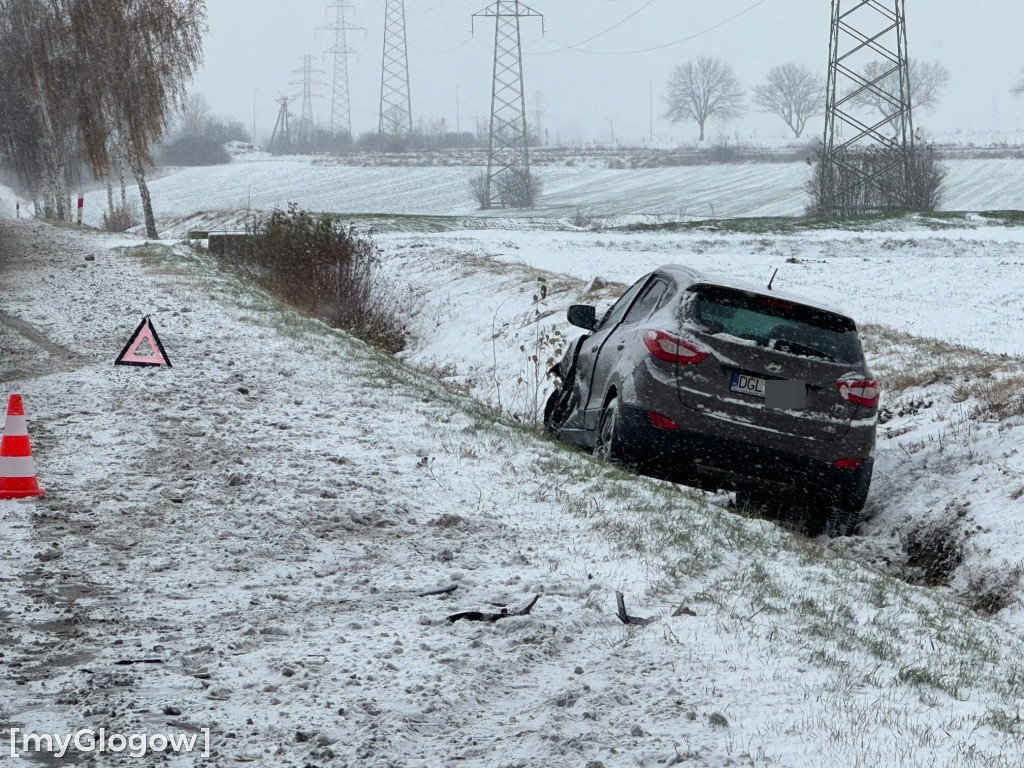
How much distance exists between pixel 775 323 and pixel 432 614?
11.9ft

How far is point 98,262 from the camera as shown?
2275 cm

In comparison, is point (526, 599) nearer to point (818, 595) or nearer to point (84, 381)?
point (818, 595)

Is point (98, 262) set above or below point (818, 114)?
below

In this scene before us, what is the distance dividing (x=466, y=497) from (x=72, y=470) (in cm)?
241

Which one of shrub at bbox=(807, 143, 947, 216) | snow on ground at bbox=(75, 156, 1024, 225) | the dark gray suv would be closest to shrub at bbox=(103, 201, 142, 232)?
snow on ground at bbox=(75, 156, 1024, 225)

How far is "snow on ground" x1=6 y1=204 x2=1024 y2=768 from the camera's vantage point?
362 centimetres

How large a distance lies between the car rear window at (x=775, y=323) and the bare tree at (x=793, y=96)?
12399 centimetres

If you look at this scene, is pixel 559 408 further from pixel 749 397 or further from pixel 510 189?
pixel 510 189

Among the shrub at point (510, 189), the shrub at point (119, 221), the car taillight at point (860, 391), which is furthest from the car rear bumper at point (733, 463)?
the shrub at point (510, 189)

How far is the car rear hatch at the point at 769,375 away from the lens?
7195 millimetres

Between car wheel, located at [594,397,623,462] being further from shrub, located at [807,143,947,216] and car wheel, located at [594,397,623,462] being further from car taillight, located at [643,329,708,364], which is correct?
shrub, located at [807,143,947,216]

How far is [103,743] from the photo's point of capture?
11.3ft

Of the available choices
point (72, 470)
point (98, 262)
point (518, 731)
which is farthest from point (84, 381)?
point (98, 262)

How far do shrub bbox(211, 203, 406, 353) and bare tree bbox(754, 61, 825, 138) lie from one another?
11171 centimetres
